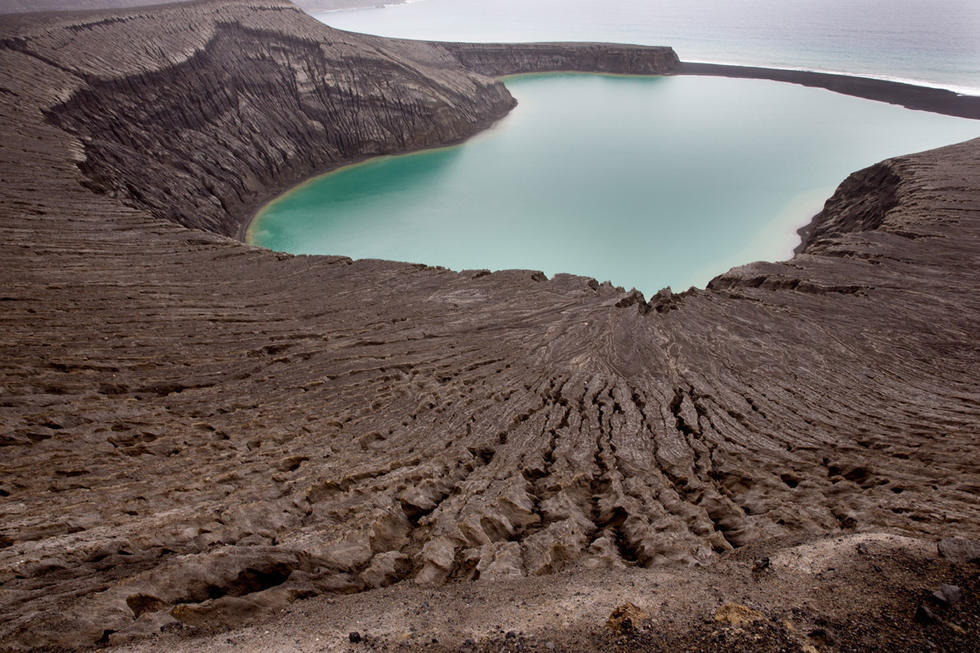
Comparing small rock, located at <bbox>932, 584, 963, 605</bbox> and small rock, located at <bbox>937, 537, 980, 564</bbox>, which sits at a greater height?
small rock, located at <bbox>937, 537, 980, 564</bbox>

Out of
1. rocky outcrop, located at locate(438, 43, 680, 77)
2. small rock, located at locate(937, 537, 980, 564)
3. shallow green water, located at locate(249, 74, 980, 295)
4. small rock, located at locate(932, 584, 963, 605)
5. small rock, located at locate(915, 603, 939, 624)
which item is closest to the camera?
small rock, located at locate(915, 603, 939, 624)

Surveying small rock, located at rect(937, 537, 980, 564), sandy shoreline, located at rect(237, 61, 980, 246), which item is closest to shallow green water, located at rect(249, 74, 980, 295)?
sandy shoreline, located at rect(237, 61, 980, 246)

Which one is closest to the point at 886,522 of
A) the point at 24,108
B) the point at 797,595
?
the point at 797,595

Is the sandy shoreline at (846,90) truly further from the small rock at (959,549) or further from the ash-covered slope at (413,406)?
the small rock at (959,549)

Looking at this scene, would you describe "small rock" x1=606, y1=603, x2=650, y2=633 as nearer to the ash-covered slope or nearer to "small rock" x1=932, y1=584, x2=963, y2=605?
the ash-covered slope

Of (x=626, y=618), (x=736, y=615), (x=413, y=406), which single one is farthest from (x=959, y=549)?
(x=413, y=406)

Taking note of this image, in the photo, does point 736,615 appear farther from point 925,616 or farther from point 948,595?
point 948,595
